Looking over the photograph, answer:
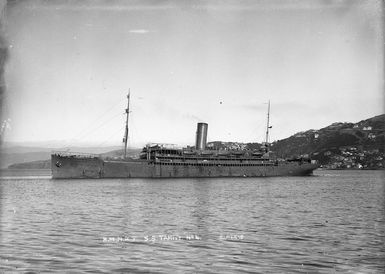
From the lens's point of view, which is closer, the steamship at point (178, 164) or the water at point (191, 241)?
the water at point (191, 241)

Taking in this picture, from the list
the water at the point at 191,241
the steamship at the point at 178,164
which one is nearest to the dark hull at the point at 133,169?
the steamship at the point at 178,164

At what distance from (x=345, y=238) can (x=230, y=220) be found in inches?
237

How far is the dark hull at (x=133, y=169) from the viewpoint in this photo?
63906 millimetres

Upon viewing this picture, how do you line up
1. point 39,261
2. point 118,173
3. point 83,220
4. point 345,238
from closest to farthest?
point 39,261
point 345,238
point 83,220
point 118,173

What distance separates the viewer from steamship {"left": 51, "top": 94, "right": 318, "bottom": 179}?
64.4 m

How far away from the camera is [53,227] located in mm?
18031

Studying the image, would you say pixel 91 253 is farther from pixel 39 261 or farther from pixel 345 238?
pixel 345 238

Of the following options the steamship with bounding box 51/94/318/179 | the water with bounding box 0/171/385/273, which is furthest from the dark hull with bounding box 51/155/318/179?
the water with bounding box 0/171/385/273

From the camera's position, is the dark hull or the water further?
the dark hull

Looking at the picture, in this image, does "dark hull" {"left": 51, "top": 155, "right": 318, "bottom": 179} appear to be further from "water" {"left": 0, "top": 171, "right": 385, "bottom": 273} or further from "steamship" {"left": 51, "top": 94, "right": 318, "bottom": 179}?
"water" {"left": 0, "top": 171, "right": 385, "bottom": 273}

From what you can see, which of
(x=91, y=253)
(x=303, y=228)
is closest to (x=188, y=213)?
(x=303, y=228)

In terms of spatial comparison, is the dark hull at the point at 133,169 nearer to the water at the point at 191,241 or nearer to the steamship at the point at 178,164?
the steamship at the point at 178,164

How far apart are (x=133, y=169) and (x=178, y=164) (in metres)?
8.07

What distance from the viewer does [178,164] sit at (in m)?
71.2
